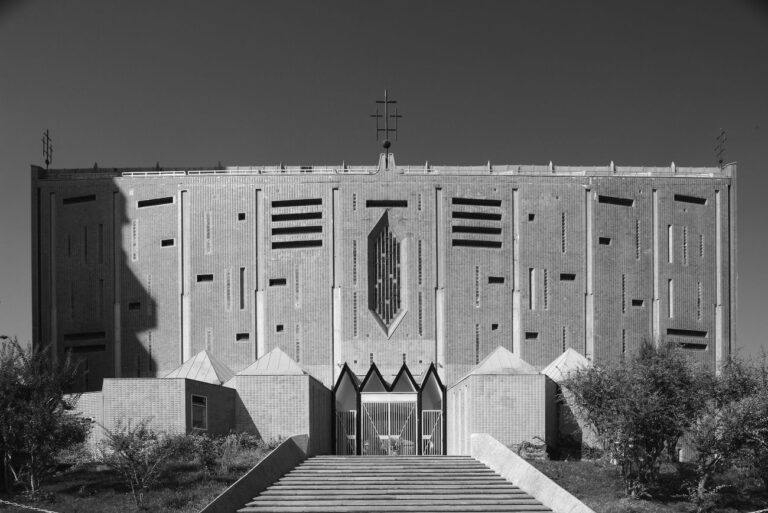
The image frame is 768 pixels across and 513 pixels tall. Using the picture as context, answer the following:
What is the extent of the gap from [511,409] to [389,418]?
26.1 ft

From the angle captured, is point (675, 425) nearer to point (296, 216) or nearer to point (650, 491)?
point (650, 491)

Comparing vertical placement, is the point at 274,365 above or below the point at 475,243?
below

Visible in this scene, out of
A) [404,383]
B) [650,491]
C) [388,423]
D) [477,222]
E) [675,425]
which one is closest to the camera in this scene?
[675,425]

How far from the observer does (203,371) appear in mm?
41750

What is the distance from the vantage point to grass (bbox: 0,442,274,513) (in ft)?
74.5

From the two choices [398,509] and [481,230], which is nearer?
[398,509]

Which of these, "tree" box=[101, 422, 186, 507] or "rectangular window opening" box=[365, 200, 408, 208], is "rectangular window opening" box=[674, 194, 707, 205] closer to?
"rectangular window opening" box=[365, 200, 408, 208]

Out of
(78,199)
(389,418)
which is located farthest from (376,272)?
(78,199)

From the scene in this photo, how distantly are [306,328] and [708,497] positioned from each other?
28.4 metres

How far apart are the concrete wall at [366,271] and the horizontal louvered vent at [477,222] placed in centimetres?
8

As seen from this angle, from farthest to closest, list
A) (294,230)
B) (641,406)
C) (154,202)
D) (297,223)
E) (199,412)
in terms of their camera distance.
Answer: (154,202) → (294,230) → (297,223) → (199,412) → (641,406)

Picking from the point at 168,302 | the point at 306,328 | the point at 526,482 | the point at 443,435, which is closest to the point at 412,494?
the point at 526,482

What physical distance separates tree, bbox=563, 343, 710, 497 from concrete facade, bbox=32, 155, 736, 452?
77.5 feet

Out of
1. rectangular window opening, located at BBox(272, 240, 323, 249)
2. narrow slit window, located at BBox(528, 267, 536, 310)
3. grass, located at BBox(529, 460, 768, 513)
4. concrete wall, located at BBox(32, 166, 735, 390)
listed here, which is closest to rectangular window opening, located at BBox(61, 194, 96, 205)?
concrete wall, located at BBox(32, 166, 735, 390)
